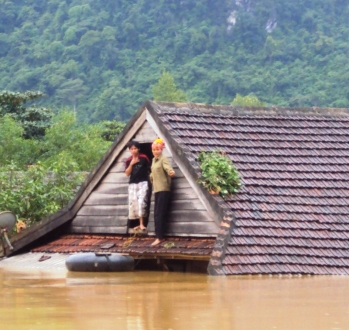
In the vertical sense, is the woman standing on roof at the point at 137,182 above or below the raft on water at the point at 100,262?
above

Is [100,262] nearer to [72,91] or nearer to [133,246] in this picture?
[133,246]

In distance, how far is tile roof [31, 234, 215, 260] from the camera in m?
13.2

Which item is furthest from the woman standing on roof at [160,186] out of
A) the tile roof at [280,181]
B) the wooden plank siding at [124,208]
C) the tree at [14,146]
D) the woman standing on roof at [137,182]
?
the tree at [14,146]

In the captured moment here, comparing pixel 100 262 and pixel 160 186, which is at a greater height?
pixel 160 186

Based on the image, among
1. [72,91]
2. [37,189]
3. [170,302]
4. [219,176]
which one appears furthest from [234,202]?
[72,91]

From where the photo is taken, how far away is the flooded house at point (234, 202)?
13.0 m

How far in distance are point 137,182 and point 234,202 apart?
70.5 inches

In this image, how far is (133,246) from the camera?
14.2 m

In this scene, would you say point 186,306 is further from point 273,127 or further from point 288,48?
point 288,48

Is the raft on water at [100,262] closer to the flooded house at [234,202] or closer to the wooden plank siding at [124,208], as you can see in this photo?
the flooded house at [234,202]

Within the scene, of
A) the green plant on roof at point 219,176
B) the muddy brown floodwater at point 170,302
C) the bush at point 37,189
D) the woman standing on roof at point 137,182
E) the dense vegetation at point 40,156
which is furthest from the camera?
the dense vegetation at point 40,156

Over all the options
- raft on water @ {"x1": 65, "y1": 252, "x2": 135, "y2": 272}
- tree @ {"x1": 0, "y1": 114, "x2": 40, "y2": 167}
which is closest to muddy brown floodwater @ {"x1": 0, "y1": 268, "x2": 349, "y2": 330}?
raft on water @ {"x1": 65, "y1": 252, "x2": 135, "y2": 272}

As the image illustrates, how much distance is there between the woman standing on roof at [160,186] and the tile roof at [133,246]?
0.69ft

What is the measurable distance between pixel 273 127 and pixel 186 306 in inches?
244
